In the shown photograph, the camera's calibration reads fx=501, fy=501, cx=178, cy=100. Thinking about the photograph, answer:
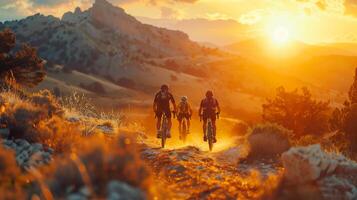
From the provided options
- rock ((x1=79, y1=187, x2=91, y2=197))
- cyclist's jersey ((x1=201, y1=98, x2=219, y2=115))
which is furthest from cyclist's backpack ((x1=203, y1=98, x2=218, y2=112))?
rock ((x1=79, y1=187, x2=91, y2=197))

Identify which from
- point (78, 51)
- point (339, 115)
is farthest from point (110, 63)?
point (339, 115)

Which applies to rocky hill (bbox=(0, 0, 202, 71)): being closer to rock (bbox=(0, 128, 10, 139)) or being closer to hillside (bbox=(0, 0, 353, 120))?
hillside (bbox=(0, 0, 353, 120))

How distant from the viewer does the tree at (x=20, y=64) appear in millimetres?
34094

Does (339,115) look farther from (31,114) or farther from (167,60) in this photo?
(167,60)

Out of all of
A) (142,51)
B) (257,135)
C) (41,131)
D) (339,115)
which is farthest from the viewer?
(142,51)

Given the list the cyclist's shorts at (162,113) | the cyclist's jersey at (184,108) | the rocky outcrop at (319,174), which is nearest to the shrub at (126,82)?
the cyclist's jersey at (184,108)

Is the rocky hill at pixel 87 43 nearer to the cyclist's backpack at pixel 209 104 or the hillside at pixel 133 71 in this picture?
the hillside at pixel 133 71

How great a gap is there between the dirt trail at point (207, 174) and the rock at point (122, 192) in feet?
4.59

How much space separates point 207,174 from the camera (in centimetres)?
1226

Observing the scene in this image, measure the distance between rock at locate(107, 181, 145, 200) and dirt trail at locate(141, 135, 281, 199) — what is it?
4.59ft

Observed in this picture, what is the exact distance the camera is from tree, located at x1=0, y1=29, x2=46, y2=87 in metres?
34.1

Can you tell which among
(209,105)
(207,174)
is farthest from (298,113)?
(207,174)

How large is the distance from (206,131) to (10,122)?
10113mm

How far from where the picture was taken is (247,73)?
152 m
